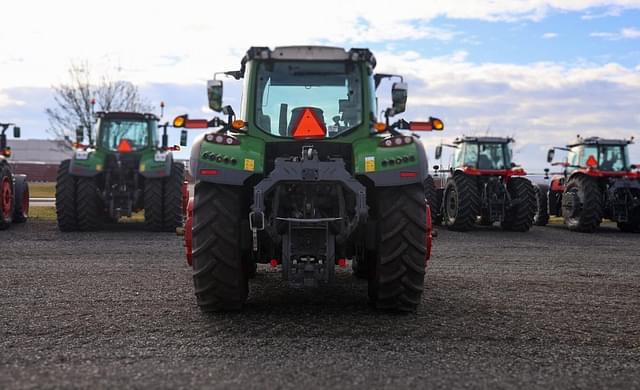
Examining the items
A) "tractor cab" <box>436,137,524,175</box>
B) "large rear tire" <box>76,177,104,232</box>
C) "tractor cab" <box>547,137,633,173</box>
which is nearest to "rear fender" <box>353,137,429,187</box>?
"large rear tire" <box>76,177,104,232</box>

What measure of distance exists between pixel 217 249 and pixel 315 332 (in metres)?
1.09

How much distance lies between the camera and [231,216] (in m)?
5.86

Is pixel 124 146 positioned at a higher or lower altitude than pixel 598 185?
higher

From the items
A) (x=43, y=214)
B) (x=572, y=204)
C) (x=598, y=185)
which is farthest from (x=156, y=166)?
(x=598, y=185)

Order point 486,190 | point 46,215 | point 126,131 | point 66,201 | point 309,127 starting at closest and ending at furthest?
point 309,127
point 66,201
point 126,131
point 486,190
point 46,215

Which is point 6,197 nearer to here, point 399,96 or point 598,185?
point 399,96

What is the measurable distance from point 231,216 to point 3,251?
22.1ft

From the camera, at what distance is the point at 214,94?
6.62 m

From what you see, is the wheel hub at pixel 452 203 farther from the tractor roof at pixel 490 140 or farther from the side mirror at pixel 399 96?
the side mirror at pixel 399 96

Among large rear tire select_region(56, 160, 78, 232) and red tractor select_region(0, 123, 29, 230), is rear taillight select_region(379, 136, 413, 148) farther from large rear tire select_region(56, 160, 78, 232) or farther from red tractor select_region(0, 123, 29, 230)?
red tractor select_region(0, 123, 29, 230)

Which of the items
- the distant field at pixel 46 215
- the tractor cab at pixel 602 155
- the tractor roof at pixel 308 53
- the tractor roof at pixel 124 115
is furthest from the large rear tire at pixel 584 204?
the tractor roof at pixel 308 53

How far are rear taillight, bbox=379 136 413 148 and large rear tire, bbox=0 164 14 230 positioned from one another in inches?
459

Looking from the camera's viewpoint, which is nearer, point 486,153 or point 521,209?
point 521,209

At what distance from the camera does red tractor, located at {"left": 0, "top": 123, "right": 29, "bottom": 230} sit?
1529cm
